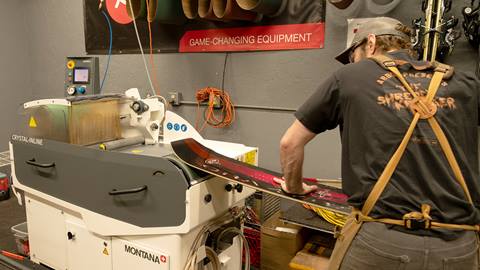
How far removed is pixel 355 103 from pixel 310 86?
146 cm

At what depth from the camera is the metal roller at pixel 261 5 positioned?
2510mm

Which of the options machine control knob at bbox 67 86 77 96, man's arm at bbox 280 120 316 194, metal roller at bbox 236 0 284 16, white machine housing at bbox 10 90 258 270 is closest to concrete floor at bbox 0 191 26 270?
white machine housing at bbox 10 90 258 270

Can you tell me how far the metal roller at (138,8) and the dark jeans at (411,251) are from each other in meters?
2.41

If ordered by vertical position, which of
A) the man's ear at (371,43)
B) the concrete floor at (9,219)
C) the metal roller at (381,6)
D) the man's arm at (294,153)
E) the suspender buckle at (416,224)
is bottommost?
the concrete floor at (9,219)

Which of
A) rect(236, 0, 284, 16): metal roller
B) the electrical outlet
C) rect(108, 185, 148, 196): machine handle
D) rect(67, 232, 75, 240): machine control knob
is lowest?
rect(67, 232, 75, 240): machine control knob

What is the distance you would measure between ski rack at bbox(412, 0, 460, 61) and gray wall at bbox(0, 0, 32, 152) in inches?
155

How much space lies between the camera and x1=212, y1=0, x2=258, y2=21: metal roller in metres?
2.57

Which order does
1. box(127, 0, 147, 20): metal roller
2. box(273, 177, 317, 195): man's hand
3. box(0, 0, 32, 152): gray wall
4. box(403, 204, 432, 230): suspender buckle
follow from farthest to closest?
box(0, 0, 32, 152): gray wall < box(127, 0, 147, 20): metal roller < box(273, 177, 317, 195): man's hand < box(403, 204, 432, 230): suspender buckle

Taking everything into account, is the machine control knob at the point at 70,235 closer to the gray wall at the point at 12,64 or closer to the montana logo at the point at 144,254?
the montana logo at the point at 144,254

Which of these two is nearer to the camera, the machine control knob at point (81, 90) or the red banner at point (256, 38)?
the red banner at point (256, 38)

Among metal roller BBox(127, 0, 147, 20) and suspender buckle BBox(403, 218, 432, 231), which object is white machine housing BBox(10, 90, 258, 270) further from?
metal roller BBox(127, 0, 147, 20)

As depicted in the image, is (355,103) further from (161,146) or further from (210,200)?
(161,146)

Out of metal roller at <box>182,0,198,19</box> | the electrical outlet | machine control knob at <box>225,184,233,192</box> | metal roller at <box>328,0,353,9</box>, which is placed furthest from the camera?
the electrical outlet

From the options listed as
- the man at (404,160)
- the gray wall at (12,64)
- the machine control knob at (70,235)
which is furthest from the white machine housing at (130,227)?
the gray wall at (12,64)
